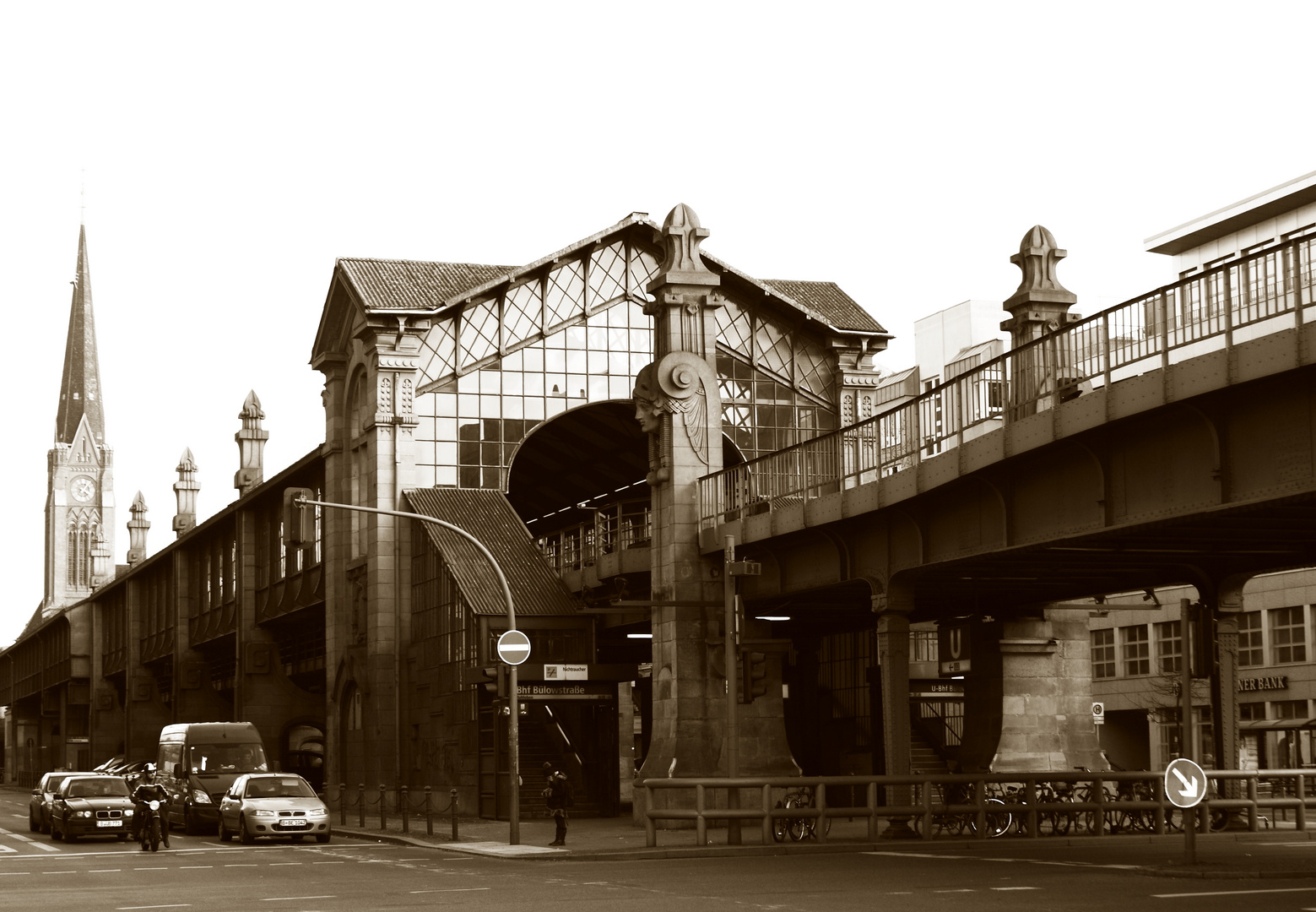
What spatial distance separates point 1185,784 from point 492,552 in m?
27.0

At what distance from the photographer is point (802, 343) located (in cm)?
5419

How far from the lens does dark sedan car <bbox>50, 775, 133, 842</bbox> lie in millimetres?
37750

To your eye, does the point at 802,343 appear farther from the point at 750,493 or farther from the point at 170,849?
the point at 170,849

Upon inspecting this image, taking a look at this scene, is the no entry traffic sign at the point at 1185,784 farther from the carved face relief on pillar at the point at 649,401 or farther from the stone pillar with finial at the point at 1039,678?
the carved face relief on pillar at the point at 649,401

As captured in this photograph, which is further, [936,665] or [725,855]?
[936,665]

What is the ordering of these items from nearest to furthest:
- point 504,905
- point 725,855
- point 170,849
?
point 504,905, point 725,855, point 170,849

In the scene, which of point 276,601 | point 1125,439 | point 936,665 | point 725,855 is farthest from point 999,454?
point 276,601

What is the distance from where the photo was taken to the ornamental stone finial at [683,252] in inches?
1465

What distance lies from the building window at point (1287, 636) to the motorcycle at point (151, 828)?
45.8 meters

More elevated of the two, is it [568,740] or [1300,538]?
[1300,538]

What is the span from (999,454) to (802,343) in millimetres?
29309

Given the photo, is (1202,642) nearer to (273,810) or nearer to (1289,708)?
(273,810)

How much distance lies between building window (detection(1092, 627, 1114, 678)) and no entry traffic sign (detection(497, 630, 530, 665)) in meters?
49.4

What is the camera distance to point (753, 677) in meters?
33.8
